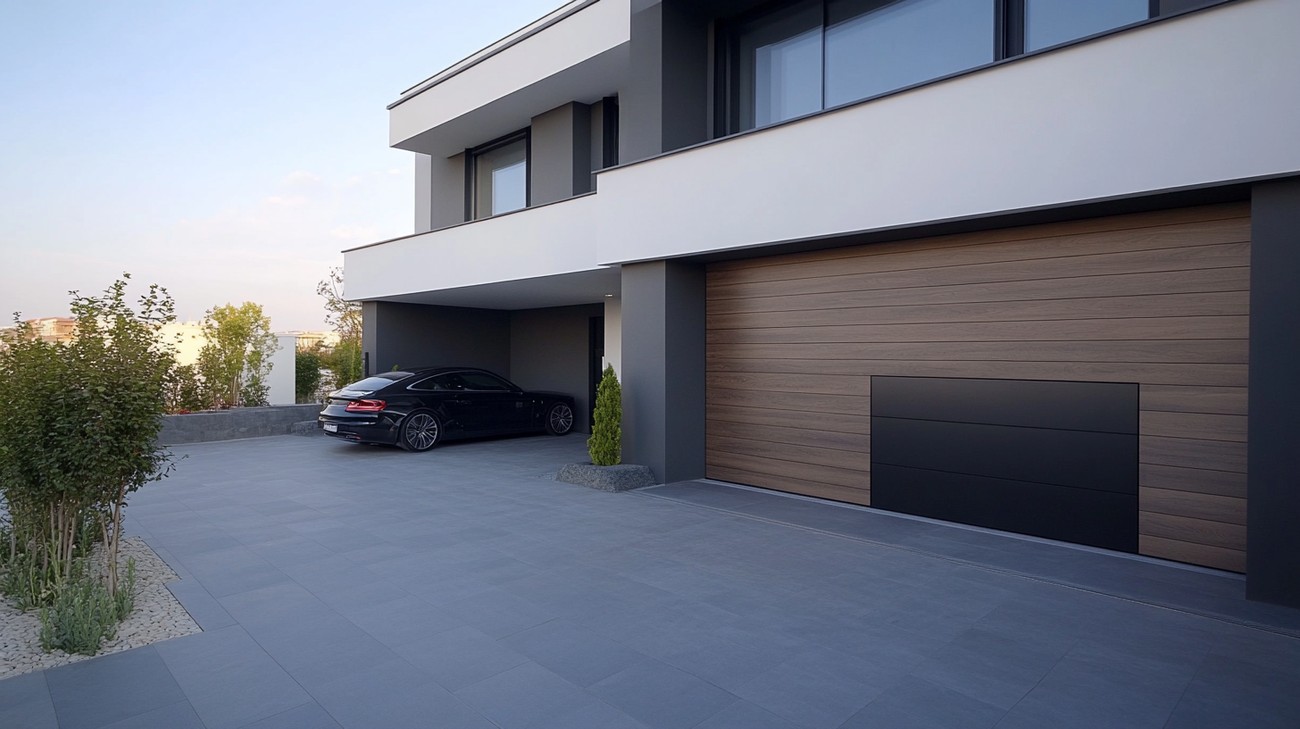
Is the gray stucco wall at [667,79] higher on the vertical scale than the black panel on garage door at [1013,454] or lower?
higher

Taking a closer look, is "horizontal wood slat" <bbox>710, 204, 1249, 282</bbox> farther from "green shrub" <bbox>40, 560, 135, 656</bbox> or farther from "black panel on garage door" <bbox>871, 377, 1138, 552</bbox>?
"green shrub" <bbox>40, 560, 135, 656</bbox>

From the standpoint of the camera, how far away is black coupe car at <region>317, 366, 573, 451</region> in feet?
35.6

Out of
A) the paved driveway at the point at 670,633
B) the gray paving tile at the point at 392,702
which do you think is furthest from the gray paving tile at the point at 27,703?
the gray paving tile at the point at 392,702

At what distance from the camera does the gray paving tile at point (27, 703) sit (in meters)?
2.84

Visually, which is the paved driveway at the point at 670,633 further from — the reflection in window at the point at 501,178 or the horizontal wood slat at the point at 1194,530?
the reflection in window at the point at 501,178

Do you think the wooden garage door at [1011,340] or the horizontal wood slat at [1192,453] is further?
the wooden garage door at [1011,340]

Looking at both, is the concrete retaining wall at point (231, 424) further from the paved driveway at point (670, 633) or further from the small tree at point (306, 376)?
the paved driveway at point (670, 633)

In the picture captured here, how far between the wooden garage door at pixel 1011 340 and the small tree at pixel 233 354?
33.6 ft

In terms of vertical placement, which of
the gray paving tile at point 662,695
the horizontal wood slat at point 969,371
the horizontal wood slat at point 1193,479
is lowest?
the gray paving tile at point 662,695

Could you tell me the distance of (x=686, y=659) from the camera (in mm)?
3457

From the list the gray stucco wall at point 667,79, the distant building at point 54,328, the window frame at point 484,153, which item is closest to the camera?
the distant building at point 54,328

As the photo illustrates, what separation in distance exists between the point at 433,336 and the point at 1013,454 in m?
12.4

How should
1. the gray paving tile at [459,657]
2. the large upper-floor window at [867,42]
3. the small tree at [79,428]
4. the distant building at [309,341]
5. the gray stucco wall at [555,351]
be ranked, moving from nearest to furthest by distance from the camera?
the gray paving tile at [459,657] < the small tree at [79,428] < the large upper-floor window at [867,42] < the gray stucco wall at [555,351] < the distant building at [309,341]

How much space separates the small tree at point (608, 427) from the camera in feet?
27.7
